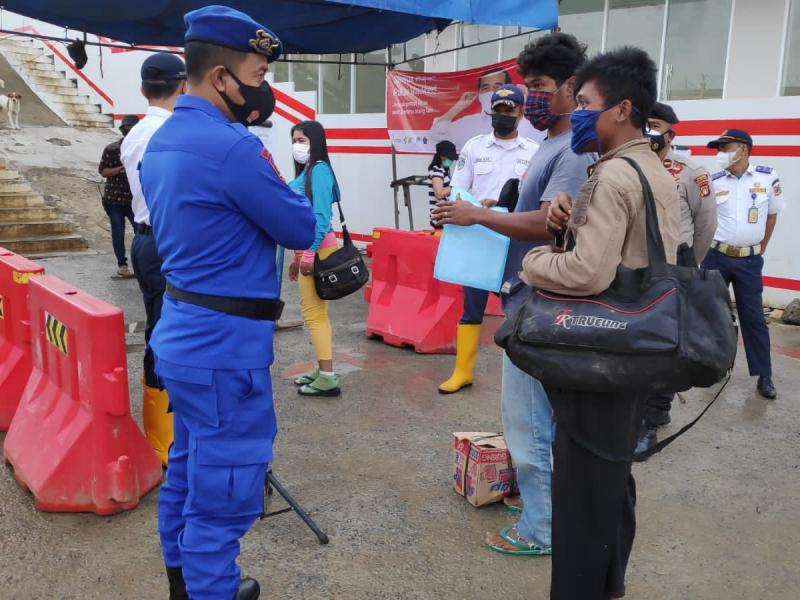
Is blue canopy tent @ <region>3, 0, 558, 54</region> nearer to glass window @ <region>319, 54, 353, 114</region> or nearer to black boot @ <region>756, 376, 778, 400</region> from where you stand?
glass window @ <region>319, 54, 353, 114</region>

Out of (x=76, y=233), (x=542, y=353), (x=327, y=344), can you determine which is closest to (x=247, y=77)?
(x=542, y=353)

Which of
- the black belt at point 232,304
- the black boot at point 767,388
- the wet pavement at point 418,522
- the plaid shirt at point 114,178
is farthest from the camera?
the plaid shirt at point 114,178

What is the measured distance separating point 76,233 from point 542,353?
34.3 ft

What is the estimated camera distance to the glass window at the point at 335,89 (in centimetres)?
1143

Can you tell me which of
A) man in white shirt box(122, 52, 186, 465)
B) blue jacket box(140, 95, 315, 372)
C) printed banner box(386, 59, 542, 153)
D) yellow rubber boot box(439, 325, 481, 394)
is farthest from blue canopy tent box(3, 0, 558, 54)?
blue jacket box(140, 95, 315, 372)

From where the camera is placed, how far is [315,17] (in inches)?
286

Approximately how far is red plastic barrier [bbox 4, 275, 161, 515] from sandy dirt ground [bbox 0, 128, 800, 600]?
0.11 m

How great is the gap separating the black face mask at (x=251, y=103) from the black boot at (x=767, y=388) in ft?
14.0

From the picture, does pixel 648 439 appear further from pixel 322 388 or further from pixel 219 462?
pixel 219 462

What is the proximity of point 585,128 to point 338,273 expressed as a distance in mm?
2726

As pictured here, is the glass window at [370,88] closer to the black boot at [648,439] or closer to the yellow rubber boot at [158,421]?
the black boot at [648,439]

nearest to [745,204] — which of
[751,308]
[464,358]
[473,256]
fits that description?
[751,308]

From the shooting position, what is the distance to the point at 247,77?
2229 millimetres

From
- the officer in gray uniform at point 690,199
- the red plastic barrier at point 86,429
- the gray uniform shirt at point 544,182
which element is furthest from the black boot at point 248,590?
the officer in gray uniform at point 690,199
